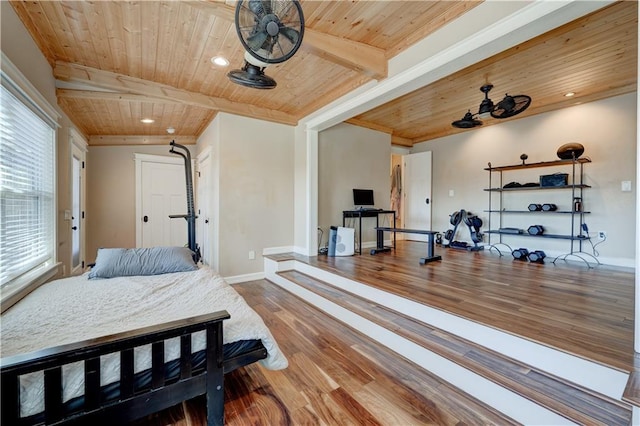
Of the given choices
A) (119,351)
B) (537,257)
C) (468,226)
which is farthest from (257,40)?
(468,226)

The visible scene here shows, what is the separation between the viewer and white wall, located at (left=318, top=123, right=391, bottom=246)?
186 inches

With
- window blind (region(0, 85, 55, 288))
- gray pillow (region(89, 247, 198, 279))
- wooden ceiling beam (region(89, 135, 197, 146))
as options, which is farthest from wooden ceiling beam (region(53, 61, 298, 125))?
wooden ceiling beam (region(89, 135, 197, 146))

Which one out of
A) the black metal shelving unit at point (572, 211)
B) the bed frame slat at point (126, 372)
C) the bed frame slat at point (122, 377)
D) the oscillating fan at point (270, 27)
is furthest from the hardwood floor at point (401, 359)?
the oscillating fan at point (270, 27)

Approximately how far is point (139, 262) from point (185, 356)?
1.59m

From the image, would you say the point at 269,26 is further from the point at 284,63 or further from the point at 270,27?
the point at 284,63

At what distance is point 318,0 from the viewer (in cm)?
206

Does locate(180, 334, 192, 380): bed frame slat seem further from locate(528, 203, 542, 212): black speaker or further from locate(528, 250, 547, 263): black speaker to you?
locate(528, 203, 542, 212): black speaker

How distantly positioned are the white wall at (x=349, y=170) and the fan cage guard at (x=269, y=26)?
2.87 metres

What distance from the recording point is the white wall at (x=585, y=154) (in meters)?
3.67

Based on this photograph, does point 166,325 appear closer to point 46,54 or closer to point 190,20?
point 190,20

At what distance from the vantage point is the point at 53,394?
1.08 meters

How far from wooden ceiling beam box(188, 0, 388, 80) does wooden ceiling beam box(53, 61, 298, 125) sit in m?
1.73

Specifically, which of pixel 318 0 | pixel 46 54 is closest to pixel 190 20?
pixel 318 0

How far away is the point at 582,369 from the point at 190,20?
3.58 meters
